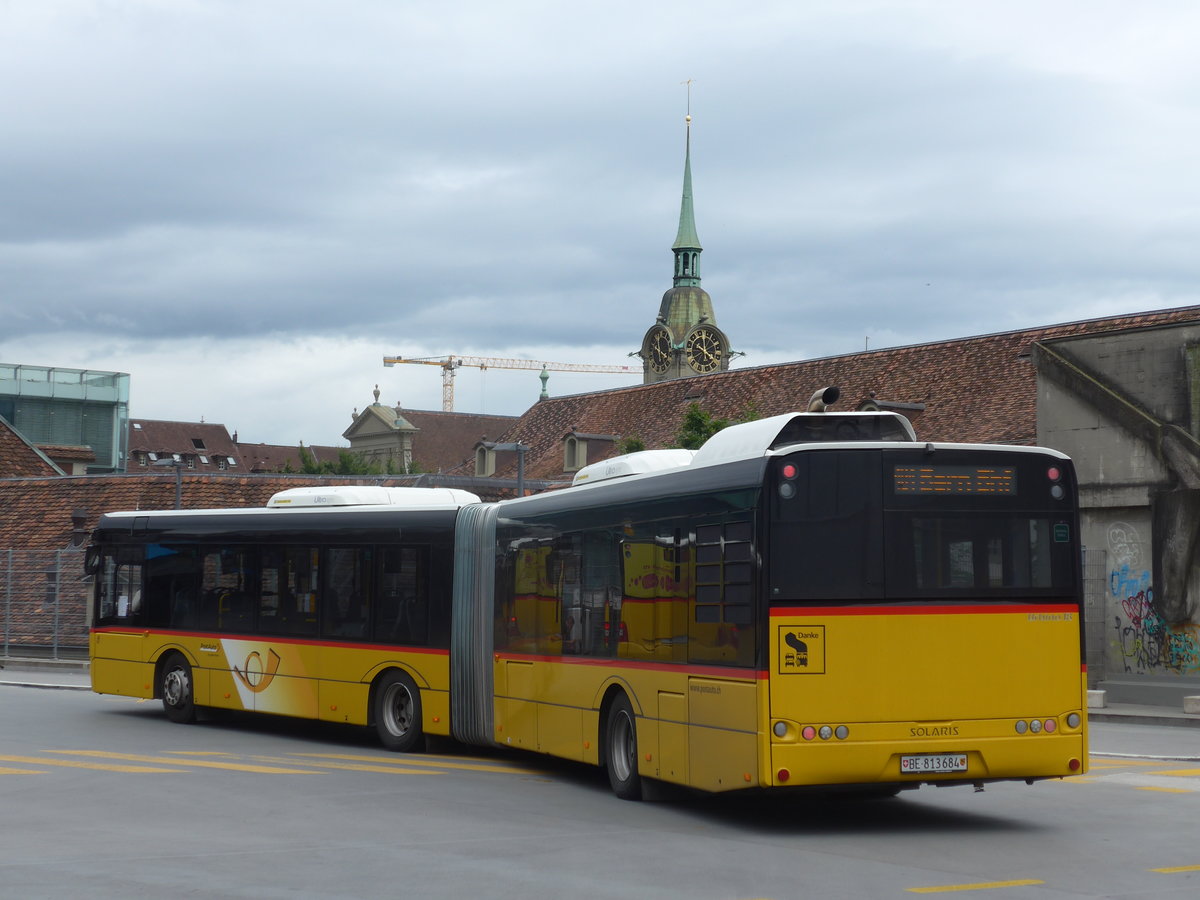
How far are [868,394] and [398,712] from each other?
39562mm

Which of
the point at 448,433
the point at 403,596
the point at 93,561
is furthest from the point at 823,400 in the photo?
the point at 448,433

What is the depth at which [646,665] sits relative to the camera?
14.0m

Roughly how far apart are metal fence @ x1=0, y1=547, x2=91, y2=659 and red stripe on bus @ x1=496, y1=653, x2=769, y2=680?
25087mm

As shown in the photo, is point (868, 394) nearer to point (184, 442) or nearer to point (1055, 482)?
point (1055, 482)

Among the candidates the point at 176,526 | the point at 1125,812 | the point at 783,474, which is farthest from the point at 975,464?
the point at 176,526

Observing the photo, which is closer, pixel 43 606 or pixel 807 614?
pixel 807 614

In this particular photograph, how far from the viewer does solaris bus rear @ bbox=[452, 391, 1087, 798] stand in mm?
12008

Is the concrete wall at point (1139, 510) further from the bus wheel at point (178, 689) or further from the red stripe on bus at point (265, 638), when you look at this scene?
the bus wheel at point (178, 689)

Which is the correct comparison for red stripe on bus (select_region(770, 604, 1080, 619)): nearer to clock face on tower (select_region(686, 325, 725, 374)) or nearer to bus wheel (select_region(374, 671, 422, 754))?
bus wheel (select_region(374, 671, 422, 754))

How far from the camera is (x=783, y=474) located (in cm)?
1219

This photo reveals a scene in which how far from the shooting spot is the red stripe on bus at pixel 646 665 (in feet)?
40.2

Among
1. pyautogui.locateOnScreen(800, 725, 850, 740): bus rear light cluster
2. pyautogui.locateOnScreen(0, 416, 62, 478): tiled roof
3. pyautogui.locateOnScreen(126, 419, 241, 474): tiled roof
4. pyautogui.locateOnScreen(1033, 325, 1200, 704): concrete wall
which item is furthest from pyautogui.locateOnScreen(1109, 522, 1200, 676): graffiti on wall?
pyautogui.locateOnScreen(126, 419, 241, 474): tiled roof

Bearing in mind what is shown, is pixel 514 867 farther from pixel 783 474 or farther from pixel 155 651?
pixel 155 651

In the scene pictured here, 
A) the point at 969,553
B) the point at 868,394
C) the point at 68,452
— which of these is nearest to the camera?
the point at 969,553
